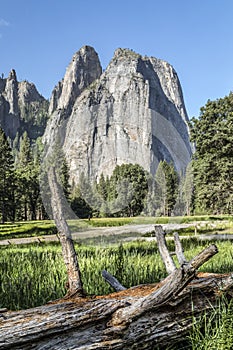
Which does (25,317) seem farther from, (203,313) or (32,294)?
(32,294)

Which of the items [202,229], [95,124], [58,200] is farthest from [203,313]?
[202,229]

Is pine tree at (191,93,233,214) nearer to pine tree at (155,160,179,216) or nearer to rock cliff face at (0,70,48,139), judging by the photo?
pine tree at (155,160,179,216)

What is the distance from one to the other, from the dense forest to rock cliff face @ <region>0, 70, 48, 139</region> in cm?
12778

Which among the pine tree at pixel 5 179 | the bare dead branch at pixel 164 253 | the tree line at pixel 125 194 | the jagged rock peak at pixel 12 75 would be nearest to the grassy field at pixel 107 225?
the tree line at pixel 125 194

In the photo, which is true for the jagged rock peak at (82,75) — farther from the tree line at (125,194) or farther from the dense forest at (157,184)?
the tree line at (125,194)

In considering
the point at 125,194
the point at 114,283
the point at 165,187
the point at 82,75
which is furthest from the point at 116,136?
the point at 82,75

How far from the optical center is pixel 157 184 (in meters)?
6.28

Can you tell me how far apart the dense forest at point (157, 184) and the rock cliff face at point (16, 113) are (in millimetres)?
127781

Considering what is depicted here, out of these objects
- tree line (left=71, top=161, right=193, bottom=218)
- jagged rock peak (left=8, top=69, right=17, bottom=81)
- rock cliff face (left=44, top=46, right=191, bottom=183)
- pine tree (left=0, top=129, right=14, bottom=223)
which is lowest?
tree line (left=71, top=161, right=193, bottom=218)

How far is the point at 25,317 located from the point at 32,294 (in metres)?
2.03

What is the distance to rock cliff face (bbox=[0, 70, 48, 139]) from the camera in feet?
576

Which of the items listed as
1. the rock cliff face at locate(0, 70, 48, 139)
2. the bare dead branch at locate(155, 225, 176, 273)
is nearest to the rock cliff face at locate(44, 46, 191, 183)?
the bare dead branch at locate(155, 225, 176, 273)

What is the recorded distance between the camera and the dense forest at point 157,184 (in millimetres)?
5047

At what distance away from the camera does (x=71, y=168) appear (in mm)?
5797
